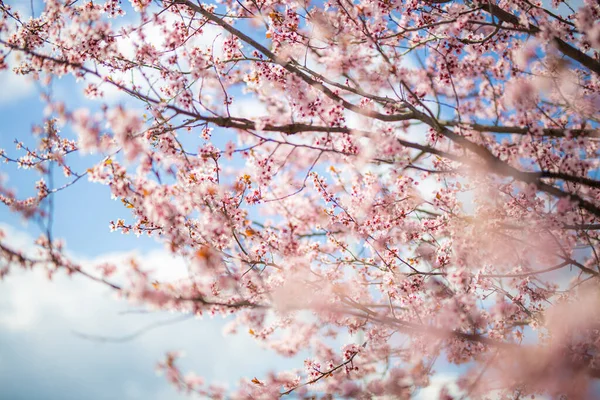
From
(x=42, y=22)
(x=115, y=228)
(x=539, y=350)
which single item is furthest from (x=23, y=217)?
(x=539, y=350)

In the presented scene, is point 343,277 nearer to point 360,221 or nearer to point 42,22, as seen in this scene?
point 360,221

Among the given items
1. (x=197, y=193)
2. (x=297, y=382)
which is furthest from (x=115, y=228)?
(x=297, y=382)

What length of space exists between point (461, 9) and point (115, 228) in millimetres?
5180

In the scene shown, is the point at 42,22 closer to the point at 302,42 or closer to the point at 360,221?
the point at 302,42

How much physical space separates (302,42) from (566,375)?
4.78 m

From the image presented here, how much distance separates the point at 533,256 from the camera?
4.45 metres

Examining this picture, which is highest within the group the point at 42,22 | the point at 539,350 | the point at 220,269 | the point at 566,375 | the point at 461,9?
the point at 42,22

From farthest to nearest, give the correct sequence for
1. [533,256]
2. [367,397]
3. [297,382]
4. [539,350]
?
[297,382]
[533,256]
[367,397]
[539,350]

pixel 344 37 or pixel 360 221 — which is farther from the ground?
pixel 344 37

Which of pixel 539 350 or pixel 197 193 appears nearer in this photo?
pixel 539 350

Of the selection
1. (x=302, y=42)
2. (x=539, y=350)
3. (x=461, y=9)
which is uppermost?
(x=302, y=42)

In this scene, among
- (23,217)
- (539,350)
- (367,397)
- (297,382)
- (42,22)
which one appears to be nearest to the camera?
(23,217)

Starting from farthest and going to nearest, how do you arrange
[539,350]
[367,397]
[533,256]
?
1. [533,256]
2. [367,397]
3. [539,350]

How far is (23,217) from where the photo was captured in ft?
10.6
